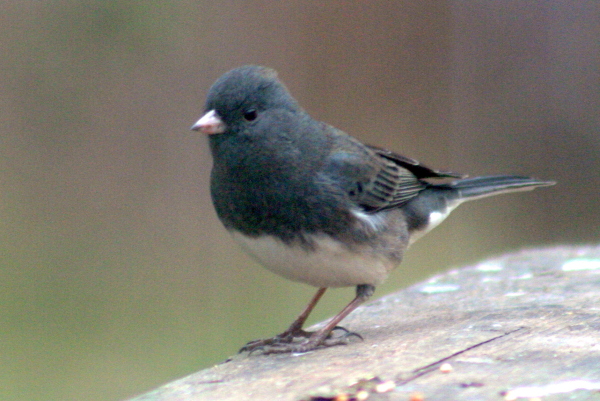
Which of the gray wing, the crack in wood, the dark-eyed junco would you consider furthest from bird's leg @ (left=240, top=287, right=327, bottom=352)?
the crack in wood

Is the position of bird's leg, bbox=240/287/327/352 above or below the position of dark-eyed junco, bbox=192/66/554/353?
below

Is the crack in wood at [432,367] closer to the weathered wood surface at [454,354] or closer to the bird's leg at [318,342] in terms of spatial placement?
the weathered wood surface at [454,354]

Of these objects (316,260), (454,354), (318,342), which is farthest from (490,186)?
(454,354)

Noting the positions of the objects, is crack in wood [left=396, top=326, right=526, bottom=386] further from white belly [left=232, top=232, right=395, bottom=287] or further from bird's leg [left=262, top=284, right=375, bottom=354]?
white belly [left=232, top=232, right=395, bottom=287]

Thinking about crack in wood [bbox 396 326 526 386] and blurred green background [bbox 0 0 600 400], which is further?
blurred green background [bbox 0 0 600 400]

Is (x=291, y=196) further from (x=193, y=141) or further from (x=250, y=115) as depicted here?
(x=193, y=141)

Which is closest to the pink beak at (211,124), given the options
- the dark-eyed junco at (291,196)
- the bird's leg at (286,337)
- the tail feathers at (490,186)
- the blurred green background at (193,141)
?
the dark-eyed junco at (291,196)
